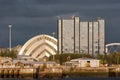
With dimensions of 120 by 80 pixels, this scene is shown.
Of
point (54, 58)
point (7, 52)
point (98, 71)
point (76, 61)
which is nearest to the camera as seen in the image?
point (98, 71)

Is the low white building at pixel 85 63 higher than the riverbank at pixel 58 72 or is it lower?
higher

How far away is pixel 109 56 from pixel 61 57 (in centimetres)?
1516

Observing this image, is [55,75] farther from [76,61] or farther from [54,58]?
[54,58]

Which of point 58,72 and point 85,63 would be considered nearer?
point 58,72

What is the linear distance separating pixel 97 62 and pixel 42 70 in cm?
3145

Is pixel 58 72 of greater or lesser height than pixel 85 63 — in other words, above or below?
below

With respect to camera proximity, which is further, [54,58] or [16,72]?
[54,58]

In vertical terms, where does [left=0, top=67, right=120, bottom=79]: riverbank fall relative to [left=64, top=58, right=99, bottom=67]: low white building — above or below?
below

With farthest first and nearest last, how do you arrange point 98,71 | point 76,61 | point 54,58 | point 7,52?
point 7,52 < point 54,58 < point 76,61 < point 98,71

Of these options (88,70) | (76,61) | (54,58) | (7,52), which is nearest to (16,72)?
(88,70)

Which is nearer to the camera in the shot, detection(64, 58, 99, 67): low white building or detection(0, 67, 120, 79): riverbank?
detection(0, 67, 120, 79): riverbank

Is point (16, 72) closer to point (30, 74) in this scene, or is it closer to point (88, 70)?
point (30, 74)

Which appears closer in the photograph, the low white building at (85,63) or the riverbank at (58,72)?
the riverbank at (58,72)

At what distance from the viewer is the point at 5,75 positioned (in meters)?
124
